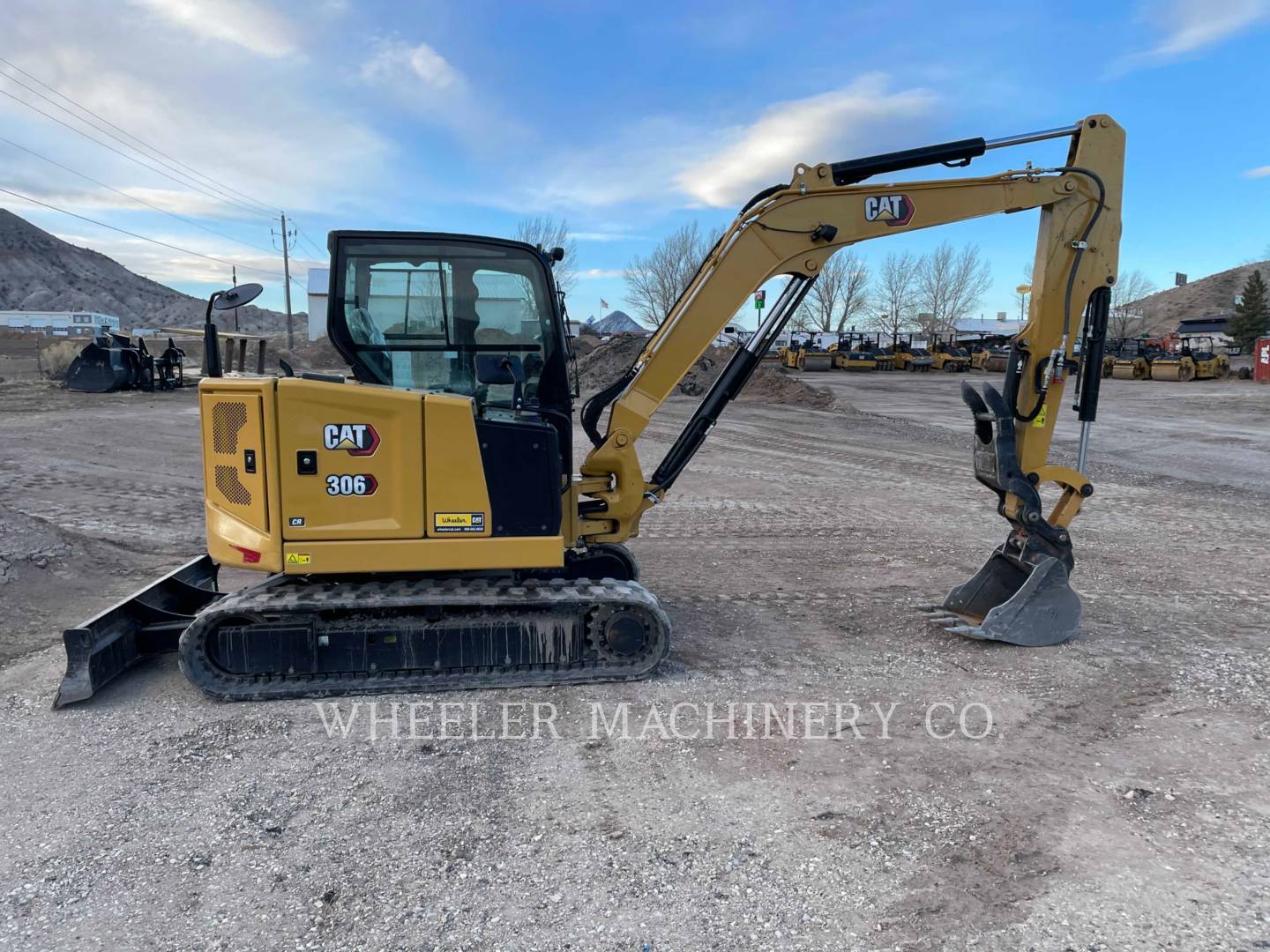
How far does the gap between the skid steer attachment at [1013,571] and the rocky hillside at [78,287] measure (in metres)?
108

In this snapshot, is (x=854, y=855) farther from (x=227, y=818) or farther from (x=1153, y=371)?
(x=1153, y=371)

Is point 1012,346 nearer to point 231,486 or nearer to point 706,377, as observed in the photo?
point 231,486

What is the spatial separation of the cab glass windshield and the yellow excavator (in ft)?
0.04

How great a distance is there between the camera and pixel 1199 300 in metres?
94.4

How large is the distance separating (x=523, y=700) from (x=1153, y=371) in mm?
41545

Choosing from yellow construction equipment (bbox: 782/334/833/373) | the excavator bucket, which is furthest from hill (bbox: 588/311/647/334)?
the excavator bucket

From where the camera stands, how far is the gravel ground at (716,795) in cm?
290

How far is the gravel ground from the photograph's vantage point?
2.90 meters

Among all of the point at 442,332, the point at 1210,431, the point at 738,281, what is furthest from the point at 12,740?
the point at 1210,431

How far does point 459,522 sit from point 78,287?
462ft

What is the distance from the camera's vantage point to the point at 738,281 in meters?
5.43

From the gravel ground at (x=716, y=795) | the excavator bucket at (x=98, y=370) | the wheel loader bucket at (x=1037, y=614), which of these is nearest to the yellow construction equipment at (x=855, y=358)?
the excavator bucket at (x=98, y=370)

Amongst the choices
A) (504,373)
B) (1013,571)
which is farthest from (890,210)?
(504,373)

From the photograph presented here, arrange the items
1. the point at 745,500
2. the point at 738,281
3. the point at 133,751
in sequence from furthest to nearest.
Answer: the point at 745,500, the point at 738,281, the point at 133,751
